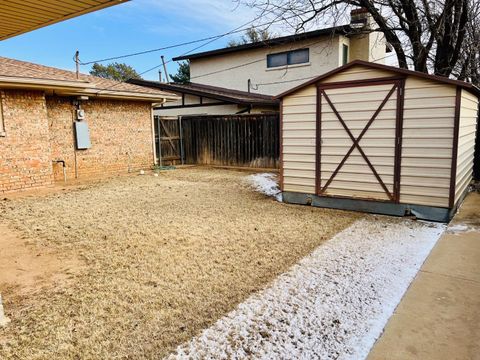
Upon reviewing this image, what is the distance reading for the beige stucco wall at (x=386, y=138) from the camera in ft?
17.6

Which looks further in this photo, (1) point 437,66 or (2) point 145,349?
(1) point 437,66

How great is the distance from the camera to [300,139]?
6.79 meters

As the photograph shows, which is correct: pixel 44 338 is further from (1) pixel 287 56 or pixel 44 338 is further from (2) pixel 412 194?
(1) pixel 287 56

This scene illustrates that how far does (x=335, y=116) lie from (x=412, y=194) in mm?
1894

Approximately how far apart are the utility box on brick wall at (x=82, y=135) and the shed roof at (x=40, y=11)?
6.71 metres

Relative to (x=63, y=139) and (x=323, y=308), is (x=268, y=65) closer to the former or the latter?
(x=63, y=139)

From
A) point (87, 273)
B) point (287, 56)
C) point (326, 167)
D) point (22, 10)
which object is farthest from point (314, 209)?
point (287, 56)

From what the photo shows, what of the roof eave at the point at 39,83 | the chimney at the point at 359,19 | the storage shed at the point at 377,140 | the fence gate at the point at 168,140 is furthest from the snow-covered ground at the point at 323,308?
the chimney at the point at 359,19

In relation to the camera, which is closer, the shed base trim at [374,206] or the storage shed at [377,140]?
the storage shed at [377,140]

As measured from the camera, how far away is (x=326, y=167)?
6.53 metres

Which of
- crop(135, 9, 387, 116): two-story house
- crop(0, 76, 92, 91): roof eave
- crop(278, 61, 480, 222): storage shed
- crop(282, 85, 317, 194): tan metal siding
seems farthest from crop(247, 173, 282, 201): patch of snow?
crop(0, 76, 92, 91): roof eave

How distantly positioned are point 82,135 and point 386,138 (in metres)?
8.58

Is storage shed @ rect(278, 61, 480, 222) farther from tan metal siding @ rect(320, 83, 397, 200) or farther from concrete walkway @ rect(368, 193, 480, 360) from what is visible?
concrete walkway @ rect(368, 193, 480, 360)

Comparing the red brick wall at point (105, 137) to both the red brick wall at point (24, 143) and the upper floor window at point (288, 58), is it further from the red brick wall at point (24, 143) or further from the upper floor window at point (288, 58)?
the upper floor window at point (288, 58)
